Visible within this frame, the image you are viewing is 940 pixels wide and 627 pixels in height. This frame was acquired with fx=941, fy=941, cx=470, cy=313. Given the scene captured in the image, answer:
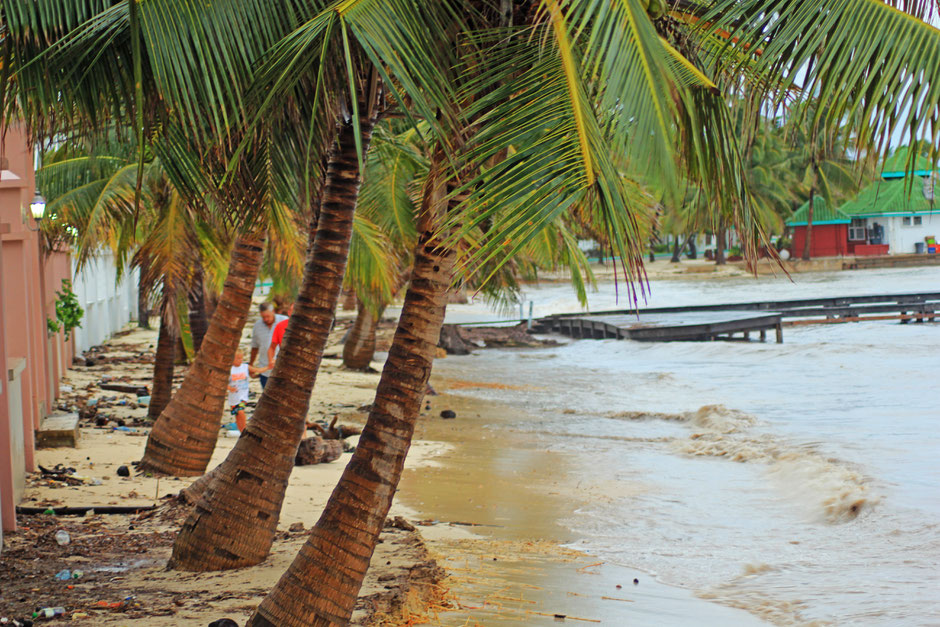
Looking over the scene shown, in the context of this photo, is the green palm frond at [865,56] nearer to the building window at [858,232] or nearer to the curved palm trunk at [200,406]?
the curved palm trunk at [200,406]

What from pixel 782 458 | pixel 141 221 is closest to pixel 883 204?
pixel 782 458

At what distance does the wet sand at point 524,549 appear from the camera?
6.05 meters

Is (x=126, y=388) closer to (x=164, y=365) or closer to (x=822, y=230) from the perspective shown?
(x=164, y=365)

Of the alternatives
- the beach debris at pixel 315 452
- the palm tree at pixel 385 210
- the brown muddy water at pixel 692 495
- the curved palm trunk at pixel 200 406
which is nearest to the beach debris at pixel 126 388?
the palm tree at pixel 385 210

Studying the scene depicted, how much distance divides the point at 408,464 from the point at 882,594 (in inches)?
222

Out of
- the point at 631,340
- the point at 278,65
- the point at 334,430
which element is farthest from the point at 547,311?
the point at 278,65

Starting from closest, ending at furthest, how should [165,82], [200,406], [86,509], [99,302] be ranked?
[165,82] → [86,509] → [200,406] → [99,302]

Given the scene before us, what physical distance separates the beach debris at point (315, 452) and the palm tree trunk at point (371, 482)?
18.4 feet

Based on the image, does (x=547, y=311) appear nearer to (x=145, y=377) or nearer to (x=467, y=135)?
(x=145, y=377)

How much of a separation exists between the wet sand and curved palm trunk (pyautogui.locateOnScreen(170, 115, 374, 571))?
1.30 meters

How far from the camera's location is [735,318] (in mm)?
30906

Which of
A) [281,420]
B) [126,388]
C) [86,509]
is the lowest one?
[86,509]

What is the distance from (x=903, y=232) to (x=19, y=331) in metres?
70.0

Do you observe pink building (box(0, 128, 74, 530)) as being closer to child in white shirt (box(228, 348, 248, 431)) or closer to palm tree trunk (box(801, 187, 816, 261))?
child in white shirt (box(228, 348, 248, 431))
